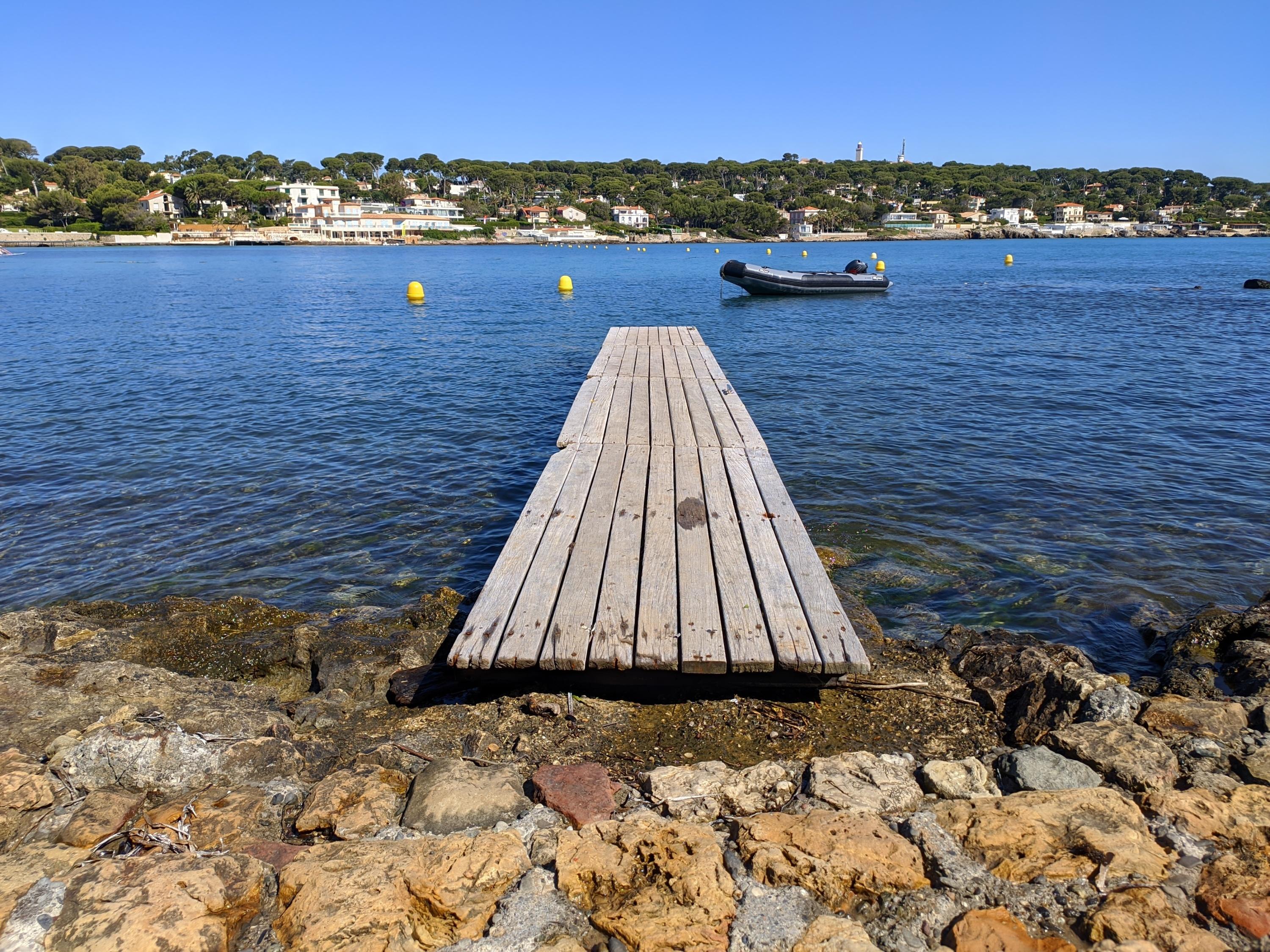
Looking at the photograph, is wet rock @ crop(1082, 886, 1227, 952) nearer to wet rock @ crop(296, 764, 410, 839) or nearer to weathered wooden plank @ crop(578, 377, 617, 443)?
wet rock @ crop(296, 764, 410, 839)

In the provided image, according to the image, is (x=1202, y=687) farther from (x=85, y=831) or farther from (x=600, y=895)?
(x=85, y=831)

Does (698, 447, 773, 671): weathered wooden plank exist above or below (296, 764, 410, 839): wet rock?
above

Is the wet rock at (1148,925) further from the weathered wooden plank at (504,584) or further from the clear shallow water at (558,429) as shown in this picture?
the clear shallow water at (558,429)

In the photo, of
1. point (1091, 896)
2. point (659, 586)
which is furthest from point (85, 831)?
point (1091, 896)

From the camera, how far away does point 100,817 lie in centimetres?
307

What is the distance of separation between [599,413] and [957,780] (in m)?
5.76

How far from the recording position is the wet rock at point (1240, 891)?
2.47 m

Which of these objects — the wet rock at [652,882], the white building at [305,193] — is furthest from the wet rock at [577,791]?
the white building at [305,193]

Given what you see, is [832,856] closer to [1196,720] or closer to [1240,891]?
[1240,891]

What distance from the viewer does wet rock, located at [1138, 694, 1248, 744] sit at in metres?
3.78

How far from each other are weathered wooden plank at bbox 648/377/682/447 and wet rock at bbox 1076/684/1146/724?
406cm

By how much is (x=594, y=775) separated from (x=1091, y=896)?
6.46 feet

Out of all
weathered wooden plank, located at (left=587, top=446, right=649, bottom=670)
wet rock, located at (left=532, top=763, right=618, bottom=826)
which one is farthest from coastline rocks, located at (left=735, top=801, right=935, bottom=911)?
weathered wooden plank, located at (left=587, top=446, right=649, bottom=670)

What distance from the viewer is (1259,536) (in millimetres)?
7332
